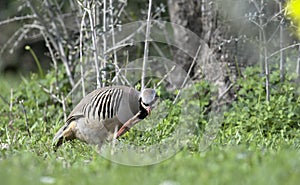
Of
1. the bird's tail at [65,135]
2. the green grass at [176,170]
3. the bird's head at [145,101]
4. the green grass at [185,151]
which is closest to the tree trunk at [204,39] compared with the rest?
the green grass at [185,151]

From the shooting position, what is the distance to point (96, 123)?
18.9ft

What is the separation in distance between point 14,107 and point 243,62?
105 inches

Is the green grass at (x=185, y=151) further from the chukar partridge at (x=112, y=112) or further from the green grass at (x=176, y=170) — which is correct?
the chukar partridge at (x=112, y=112)

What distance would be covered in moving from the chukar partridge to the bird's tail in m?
0.13

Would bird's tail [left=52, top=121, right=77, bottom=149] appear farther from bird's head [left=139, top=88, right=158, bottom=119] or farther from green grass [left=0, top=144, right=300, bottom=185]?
green grass [left=0, top=144, right=300, bottom=185]

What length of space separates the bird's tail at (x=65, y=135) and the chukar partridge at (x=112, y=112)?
13cm

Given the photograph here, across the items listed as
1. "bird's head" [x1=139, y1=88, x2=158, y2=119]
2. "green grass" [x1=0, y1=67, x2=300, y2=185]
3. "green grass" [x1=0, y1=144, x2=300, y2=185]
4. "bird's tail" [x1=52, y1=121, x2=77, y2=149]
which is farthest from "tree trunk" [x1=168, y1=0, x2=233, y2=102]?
"green grass" [x1=0, y1=144, x2=300, y2=185]

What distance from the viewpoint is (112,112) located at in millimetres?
5707

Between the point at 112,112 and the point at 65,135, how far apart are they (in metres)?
0.57

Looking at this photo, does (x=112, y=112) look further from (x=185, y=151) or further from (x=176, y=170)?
(x=176, y=170)

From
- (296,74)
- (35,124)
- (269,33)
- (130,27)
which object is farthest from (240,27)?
(35,124)

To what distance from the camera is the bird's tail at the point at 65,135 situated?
6.00 meters

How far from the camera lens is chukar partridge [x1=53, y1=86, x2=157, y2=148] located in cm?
571

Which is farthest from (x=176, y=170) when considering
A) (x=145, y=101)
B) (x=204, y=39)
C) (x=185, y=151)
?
(x=204, y=39)
